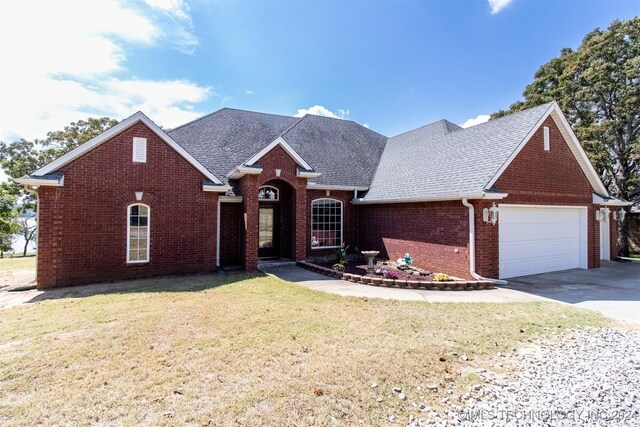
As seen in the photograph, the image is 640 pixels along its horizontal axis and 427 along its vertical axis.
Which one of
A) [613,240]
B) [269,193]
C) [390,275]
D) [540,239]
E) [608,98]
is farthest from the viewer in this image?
[608,98]

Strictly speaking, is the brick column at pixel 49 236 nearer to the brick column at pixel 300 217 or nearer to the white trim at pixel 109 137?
the white trim at pixel 109 137

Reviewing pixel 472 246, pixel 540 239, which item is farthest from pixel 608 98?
pixel 472 246

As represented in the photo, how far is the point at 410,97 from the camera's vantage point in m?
18.4

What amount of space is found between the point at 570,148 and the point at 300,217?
11.8m

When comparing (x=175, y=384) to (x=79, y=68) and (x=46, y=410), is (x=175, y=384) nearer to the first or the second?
(x=46, y=410)

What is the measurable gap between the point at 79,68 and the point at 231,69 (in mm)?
6746

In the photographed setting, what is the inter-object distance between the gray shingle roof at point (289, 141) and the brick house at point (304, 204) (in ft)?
0.49

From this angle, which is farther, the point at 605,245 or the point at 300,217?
the point at 605,245

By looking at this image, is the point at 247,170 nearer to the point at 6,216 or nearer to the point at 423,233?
the point at 423,233

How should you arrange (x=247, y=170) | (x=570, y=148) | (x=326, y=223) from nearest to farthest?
(x=247, y=170) < (x=570, y=148) < (x=326, y=223)

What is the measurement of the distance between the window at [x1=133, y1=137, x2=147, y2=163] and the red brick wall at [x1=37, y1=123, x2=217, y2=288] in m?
0.13

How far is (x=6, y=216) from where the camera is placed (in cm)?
1728

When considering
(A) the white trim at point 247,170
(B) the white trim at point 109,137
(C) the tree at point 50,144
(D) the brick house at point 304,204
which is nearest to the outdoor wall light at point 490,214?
(D) the brick house at point 304,204

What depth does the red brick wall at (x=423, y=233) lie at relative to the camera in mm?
10609
